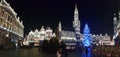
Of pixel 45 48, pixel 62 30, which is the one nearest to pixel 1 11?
pixel 45 48

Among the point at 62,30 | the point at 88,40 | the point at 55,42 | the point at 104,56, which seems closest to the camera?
the point at 104,56

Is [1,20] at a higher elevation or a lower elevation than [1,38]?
higher

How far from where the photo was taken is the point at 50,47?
7838 cm

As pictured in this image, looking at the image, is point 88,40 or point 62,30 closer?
point 88,40

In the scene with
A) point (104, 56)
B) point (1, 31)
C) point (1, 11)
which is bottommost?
point (104, 56)

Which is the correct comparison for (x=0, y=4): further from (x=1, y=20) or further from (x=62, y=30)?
(x=62, y=30)

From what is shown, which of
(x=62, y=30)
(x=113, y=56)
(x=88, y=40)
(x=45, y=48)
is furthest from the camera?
(x=62, y=30)

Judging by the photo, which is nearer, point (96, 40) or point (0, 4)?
point (0, 4)

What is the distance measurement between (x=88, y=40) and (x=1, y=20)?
2950 cm

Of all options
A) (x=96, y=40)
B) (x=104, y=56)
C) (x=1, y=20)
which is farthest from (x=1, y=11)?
(x=96, y=40)

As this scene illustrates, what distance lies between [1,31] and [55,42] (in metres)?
22.7

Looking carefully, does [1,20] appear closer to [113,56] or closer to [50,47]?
[50,47]

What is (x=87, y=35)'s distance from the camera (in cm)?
9038

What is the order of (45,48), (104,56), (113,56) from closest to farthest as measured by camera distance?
(113,56) → (104,56) → (45,48)
